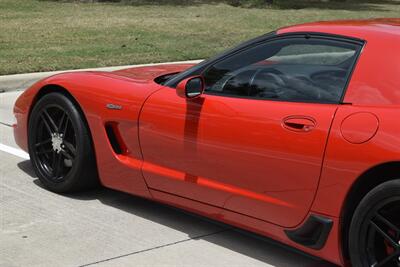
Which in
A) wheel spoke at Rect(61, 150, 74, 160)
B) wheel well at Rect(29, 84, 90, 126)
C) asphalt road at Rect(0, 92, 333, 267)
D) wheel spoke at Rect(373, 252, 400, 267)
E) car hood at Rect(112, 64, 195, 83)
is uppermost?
car hood at Rect(112, 64, 195, 83)

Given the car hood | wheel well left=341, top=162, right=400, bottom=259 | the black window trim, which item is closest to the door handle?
the black window trim

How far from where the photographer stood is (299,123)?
3498 millimetres

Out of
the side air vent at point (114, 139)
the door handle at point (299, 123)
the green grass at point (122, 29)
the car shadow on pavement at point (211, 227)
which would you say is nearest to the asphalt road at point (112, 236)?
the car shadow on pavement at point (211, 227)

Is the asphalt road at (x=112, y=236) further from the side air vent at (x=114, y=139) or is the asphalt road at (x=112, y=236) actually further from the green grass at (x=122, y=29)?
the green grass at (x=122, y=29)

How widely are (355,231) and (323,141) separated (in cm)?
51

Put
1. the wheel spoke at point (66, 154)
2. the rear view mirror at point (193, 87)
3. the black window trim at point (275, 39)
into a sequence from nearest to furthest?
1. the black window trim at point (275, 39)
2. the rear view mirror at point (193, 87)
3. the wheel spoke at point (66, 154)

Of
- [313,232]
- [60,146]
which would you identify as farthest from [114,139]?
[313,232]

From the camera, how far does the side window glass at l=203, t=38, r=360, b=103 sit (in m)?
3.60

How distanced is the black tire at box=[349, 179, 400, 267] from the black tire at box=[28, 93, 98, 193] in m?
2.21

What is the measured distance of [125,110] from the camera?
4395mm

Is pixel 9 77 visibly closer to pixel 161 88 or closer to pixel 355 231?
pixel 161 88

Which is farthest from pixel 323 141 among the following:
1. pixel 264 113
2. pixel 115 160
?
pixel 115 160

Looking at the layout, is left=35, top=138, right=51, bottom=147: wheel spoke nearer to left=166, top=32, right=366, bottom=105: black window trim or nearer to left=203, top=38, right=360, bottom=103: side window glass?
left=166, top=32, right=366, bottom=105: black window trim

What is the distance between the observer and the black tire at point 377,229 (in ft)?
10.3
